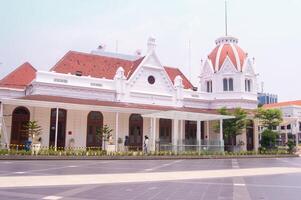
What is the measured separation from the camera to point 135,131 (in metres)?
32.8

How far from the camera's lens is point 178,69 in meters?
43.3

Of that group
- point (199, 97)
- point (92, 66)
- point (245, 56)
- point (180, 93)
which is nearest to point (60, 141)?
point (92, 66)

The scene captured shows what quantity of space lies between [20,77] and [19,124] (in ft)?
21.4

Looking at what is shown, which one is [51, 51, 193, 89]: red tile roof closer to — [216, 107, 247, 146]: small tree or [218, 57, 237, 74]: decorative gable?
[218, 57, 237, 74]: decorative gable

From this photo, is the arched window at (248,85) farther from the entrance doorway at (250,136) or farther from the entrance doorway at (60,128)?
the entrance doorway at (60,128)

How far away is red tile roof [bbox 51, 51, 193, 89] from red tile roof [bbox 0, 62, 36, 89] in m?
3.03

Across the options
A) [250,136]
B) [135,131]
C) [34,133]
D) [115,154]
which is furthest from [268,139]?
[34,133]

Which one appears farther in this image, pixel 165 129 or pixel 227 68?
pixel 227 68

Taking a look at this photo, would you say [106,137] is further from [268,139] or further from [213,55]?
[213,55]

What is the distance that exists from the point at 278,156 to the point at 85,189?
2891cm

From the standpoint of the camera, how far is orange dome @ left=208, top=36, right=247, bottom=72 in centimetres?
4016

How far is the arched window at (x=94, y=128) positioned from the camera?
30.2 metres

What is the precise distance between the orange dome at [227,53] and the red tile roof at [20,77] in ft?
68.8

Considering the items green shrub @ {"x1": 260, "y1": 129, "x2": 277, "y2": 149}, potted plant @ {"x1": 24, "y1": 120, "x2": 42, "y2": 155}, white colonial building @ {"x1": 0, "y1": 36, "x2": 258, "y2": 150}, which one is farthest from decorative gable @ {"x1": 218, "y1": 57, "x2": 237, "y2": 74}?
potted plant @ {"x1": 24, "y1": 120, "x2": 42, "y2": 155}
